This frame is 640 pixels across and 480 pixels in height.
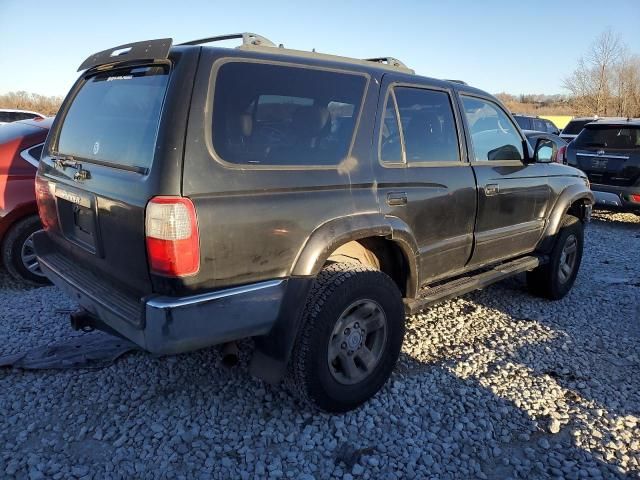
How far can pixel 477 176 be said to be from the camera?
354cm

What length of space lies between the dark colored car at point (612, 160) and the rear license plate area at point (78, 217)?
26.5 ft

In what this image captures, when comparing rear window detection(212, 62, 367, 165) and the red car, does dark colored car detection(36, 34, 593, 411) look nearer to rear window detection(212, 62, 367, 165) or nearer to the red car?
rear window detection(212, 62, 367, 165)

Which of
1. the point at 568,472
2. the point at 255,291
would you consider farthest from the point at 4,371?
the point at 568,472

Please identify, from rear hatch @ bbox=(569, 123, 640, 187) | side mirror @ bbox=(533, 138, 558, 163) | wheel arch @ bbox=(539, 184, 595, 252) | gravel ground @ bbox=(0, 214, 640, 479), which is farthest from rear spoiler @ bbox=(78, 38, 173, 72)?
rear hatch @ bbox=(569, 123, 640, 187)

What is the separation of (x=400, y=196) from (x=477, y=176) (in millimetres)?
929

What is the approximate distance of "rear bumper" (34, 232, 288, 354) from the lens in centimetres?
211

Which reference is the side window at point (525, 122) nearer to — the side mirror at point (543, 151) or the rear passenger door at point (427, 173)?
the side mirror at point (543, 151)

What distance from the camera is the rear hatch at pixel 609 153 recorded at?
7.95m

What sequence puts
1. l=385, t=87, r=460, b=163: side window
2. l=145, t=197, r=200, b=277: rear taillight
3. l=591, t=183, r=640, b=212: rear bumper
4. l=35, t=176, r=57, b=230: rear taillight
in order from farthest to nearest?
l=591, t=183, r=640, b=212: rear bumper
l=385, t=87, r=460, b=163: side window
l=35, t=176, r=57, b=230: rear taillight
l=145, t=197, r=200, b=277: rear taillight

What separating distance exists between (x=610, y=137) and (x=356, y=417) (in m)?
7.84

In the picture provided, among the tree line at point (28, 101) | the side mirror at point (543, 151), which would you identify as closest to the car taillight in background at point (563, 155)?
the side mirror at point (543, 151)

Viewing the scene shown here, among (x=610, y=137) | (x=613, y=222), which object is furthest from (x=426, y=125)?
(x=613, y=222)

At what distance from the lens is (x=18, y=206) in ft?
15.1

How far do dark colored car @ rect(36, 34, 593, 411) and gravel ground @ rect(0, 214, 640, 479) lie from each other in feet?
0.98
